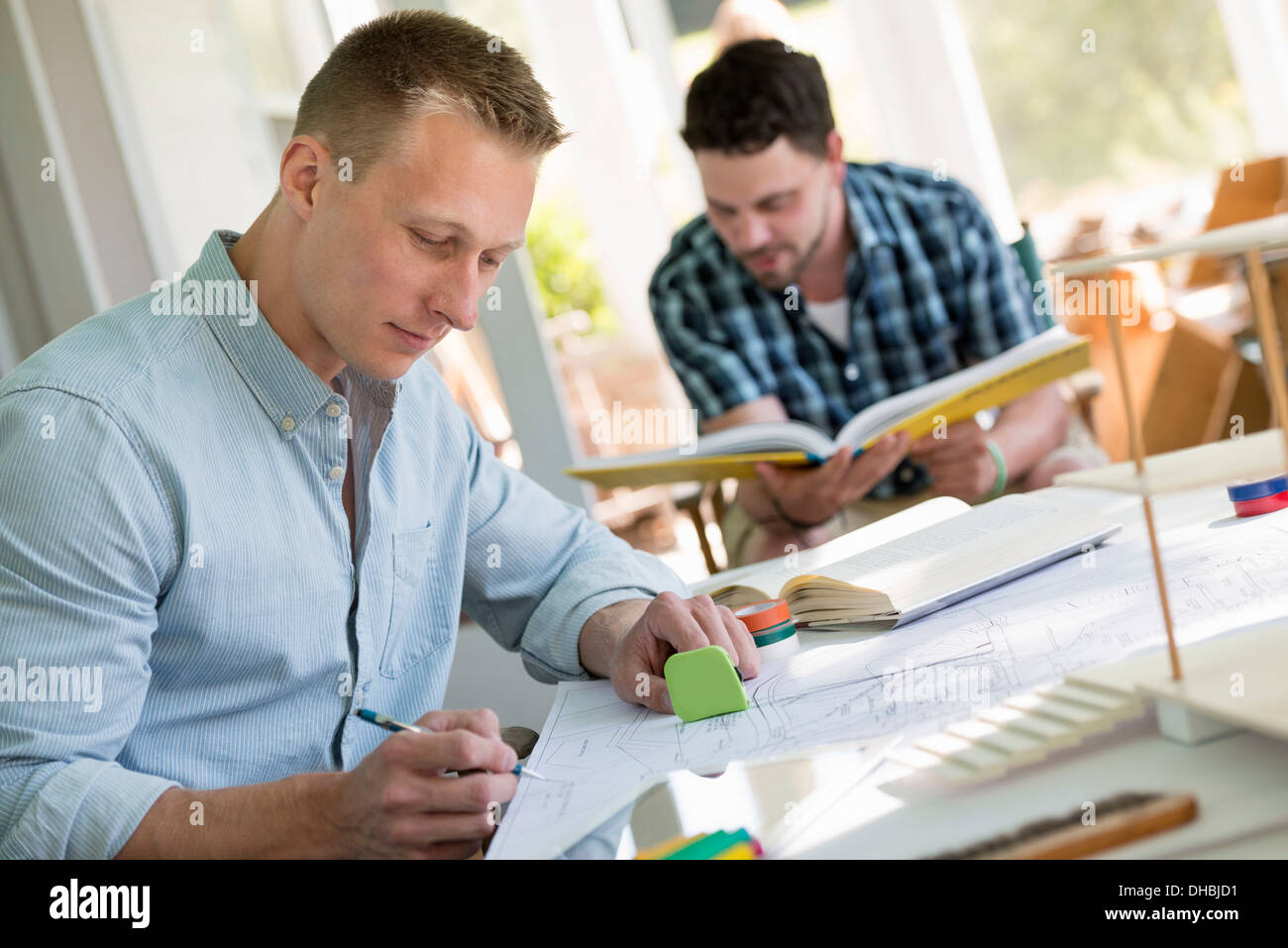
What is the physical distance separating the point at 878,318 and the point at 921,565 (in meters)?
1.14

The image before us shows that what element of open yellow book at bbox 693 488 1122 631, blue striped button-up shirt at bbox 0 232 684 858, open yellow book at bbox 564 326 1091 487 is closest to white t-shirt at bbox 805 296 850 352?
open yellow book at bbox 564 326 1091 487

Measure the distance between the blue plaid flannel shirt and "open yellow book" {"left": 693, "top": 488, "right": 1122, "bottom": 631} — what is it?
83 centimetres

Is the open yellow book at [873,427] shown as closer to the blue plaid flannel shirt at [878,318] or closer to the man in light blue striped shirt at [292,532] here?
the man in light blue striped shirt at [292,532]

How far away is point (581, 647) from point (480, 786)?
0.50 metres

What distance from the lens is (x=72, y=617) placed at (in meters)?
0.97

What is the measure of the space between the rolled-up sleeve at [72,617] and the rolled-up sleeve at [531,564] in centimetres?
51

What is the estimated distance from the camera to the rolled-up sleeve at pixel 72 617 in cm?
91

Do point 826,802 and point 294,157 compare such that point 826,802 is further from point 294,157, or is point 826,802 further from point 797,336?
point 797,336

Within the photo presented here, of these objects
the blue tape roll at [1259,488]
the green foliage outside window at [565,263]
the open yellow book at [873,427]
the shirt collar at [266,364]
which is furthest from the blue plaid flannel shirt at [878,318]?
the green foliage outside window at [565,263]

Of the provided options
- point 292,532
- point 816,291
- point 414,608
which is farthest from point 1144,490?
point 816,291

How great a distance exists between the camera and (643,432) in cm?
573

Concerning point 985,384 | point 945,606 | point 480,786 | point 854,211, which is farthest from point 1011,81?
point 480,786

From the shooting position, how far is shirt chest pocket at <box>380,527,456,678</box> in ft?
4.41

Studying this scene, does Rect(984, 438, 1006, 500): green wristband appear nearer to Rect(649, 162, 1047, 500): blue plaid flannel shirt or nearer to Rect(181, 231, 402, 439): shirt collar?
Rect(649, 162, 1047, 500): blue plaid flannel shirt
